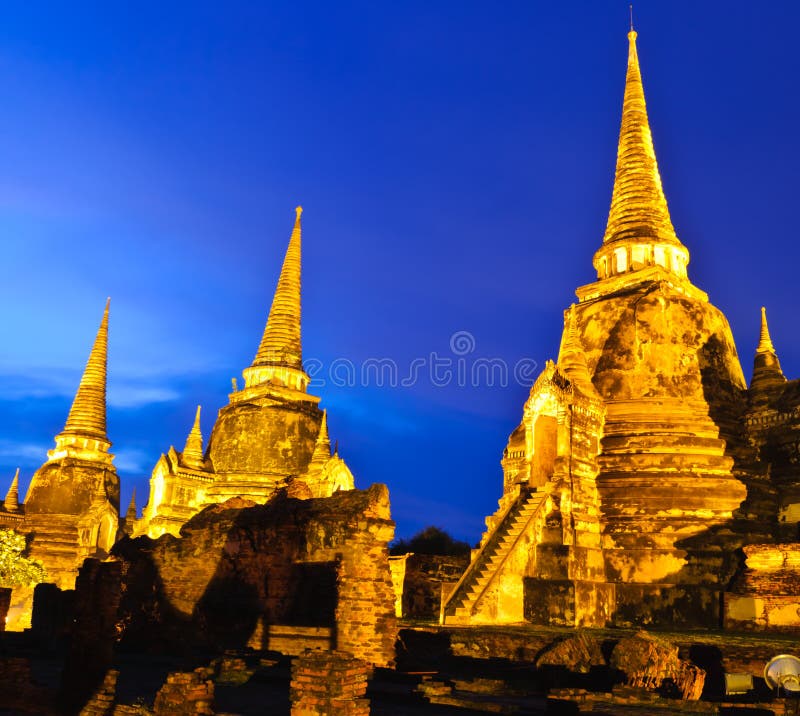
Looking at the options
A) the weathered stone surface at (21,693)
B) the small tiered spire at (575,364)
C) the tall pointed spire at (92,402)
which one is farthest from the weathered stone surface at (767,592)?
the tall pointed spire at (92,402)

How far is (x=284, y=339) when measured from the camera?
3800cm

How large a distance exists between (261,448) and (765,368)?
65.4 feet

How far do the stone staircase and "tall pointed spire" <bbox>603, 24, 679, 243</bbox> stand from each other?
399 inches

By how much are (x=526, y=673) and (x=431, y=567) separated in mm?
12834

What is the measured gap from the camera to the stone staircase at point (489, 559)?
55.8ft

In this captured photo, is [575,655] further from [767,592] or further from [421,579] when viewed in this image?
[421,579]

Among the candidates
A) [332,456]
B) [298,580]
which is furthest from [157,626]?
[332,456]

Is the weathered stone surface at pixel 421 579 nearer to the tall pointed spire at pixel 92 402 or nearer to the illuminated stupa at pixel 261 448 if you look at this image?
the illuminated stupa at pixel 261 448

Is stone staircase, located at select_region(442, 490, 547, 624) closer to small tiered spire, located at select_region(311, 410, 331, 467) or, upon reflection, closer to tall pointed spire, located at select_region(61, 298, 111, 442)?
small tiered spire, located at select_region(311, 410, 331, 467)

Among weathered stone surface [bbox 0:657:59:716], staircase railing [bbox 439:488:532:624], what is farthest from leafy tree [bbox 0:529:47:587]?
weathered stone surface [bbox 0:657:59:716]

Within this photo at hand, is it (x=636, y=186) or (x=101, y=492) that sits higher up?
(x=636, y=186)

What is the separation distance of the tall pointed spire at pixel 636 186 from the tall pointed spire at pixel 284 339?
53.8 ft

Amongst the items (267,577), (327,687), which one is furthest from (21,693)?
(267,577)

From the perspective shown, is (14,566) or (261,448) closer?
(14,566)
